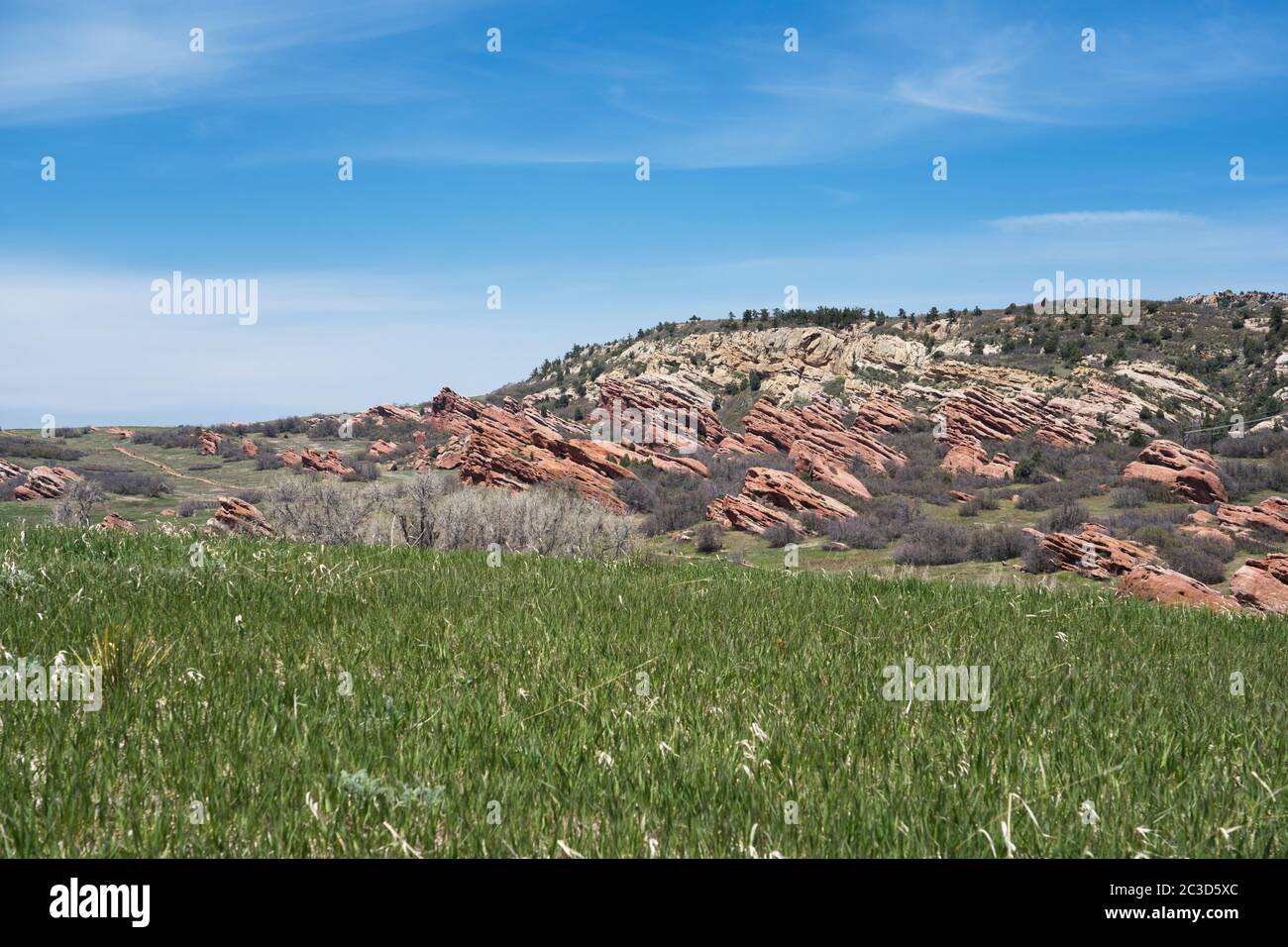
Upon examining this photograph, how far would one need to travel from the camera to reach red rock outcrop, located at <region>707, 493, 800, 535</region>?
38375mm

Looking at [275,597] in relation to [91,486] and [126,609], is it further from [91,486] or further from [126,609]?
[91,486]

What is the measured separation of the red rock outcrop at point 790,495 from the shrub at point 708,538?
4903mm

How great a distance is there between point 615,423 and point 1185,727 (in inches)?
2671

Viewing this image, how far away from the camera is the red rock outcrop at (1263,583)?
1927cm

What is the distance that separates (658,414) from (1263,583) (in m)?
54.6

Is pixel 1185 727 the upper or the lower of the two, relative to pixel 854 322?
lower

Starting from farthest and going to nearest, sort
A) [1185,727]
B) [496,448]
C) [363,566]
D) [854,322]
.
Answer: [854,322] < [496,448] < [363,566] < [1185,727]

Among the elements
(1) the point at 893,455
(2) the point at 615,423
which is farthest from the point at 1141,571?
(2) the point at 615,423

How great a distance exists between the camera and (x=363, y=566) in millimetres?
8844

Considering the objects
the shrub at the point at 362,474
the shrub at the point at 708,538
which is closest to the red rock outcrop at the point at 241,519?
the shrub at the point at 362,474

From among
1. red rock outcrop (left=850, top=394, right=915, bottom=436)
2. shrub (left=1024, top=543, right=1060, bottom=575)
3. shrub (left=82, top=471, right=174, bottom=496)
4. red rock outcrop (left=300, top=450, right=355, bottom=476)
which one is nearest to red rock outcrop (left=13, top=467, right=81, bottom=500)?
shrub (left=82, top=471, right=174, bottom=496)

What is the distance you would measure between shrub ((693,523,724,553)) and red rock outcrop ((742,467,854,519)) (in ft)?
16.1
